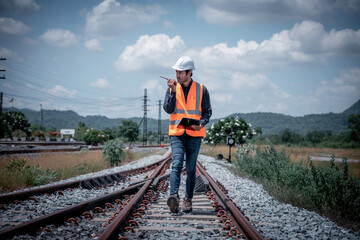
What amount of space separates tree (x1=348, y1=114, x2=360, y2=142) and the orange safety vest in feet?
161

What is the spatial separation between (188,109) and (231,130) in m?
29.7

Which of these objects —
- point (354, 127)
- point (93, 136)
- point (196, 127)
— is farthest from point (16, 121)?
point (196, 127)

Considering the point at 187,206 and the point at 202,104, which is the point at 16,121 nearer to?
the point at 187,206

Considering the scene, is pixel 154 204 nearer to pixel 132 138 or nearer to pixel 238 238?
pixel 238 238

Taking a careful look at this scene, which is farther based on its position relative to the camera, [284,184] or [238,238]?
[284,184]

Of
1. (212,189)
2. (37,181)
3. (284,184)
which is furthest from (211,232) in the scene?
(37,181)

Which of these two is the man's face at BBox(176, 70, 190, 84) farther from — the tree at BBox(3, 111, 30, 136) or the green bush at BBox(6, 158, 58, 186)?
the tree at BBox(3, 111, 30, 136)

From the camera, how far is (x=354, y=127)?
159ft

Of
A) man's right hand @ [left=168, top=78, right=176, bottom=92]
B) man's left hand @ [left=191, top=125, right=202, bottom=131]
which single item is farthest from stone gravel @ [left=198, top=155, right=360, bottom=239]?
man's right hand @ [left=168, top=78, right=176, bottom=92]

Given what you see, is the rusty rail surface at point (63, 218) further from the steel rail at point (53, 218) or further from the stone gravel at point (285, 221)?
the stone gravel at point (285, 221)

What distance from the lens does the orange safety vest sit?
3.78 metres

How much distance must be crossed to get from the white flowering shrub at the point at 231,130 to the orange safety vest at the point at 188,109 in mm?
28559

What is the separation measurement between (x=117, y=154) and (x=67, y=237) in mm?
10365

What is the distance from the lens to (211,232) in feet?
10.6
